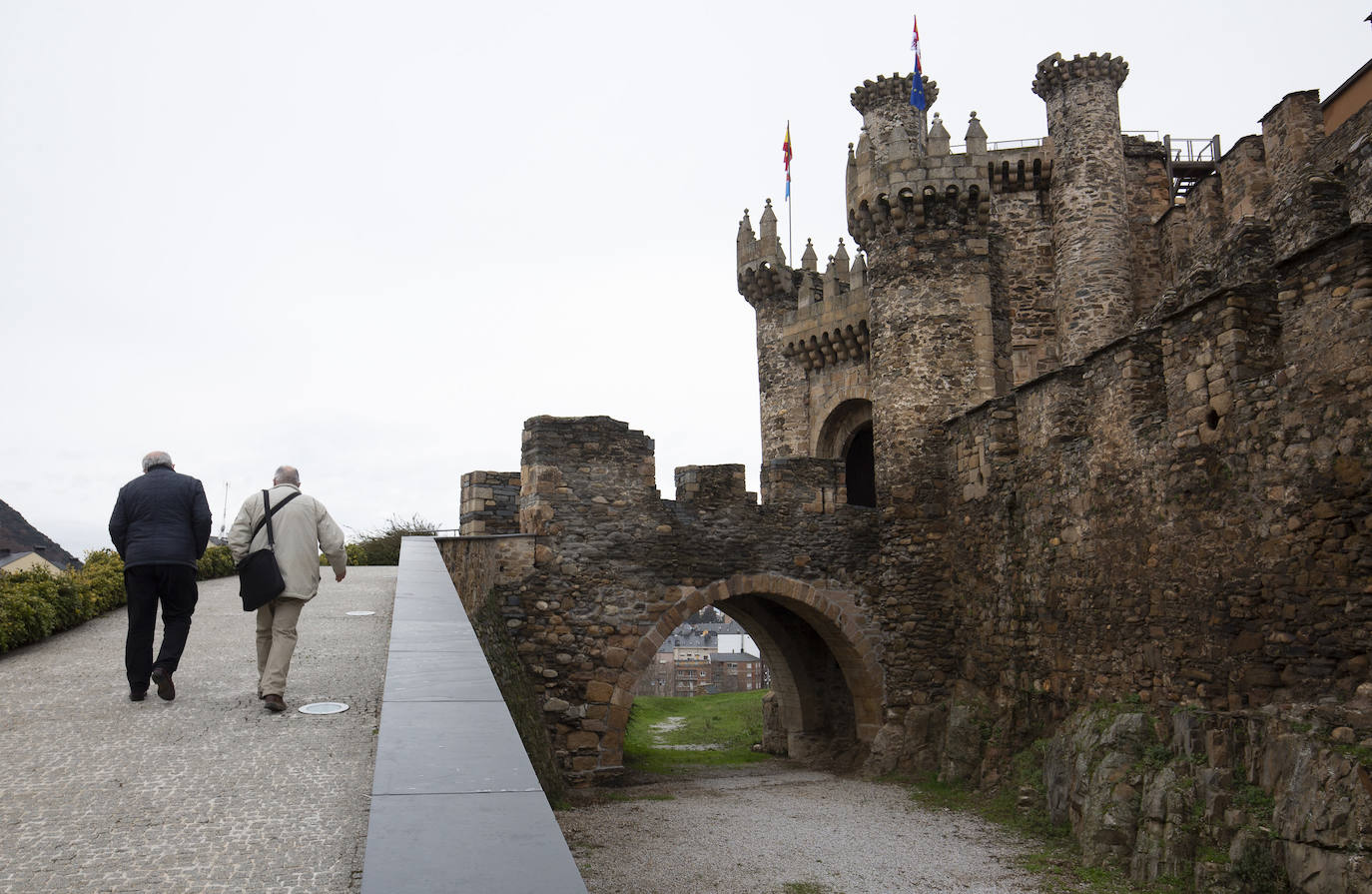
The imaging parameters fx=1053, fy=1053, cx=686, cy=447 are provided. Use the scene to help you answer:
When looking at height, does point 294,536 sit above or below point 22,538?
below

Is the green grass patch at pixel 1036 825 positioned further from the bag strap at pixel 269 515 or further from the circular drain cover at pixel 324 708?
the bag strap at pixel 269 515

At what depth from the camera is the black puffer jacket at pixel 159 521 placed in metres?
6.20

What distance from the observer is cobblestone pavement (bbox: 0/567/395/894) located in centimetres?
364

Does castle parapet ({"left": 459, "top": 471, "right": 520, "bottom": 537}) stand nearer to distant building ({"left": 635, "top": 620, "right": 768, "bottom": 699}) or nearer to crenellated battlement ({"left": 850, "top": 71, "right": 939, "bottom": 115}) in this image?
crenellated battlement ({"left": 850, "top": 71, "right": 939, "bottom": 115})

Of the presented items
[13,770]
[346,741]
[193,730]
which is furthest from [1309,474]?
[13,770]

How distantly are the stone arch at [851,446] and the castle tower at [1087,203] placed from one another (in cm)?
425

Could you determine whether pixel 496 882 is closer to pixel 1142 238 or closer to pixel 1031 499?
pixel 1031 499

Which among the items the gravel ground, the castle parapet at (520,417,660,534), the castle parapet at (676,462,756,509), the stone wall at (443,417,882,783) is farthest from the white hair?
the castle parapet at (676,462,756,509)

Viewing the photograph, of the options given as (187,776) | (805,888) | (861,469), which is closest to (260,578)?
(187,776)

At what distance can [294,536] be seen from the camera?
6.27 metres

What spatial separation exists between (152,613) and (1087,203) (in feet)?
53.4

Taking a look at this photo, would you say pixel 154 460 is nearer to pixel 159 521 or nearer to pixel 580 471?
pixel 159 521

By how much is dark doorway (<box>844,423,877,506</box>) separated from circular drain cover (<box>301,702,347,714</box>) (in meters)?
15.3

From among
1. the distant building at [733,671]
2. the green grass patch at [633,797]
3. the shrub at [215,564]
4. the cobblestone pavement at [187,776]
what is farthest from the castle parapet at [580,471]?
the distant building at [733,671]
